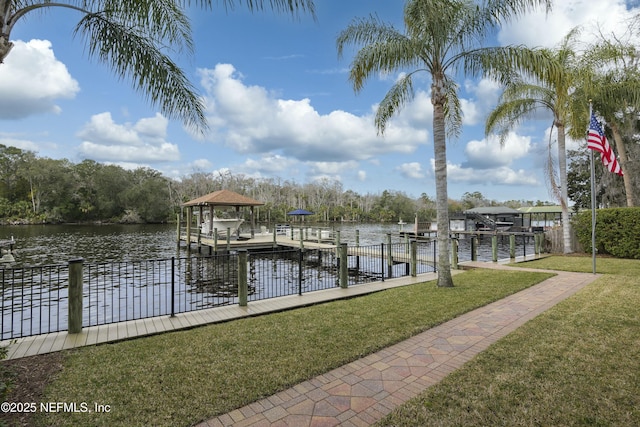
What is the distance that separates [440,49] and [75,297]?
8.75m

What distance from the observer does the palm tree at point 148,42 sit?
15.0ft

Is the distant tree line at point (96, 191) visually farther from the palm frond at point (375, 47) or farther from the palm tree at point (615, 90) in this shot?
the palm frond at point (375, 47)

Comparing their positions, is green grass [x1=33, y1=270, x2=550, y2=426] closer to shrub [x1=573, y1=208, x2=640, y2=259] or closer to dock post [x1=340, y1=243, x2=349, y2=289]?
dock post [x1=340, y1=243, x2=349, y2=289]

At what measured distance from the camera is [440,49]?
7.61m

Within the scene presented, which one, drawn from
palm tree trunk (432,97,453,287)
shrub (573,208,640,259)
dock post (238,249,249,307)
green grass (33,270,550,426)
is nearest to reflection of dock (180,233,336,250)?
palm tree trunk (432,97,453,287)

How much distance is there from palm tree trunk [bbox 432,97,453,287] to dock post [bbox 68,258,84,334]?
699cm

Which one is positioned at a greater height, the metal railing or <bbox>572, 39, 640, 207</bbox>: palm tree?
<bbox>572, 39, 640, 207</bbox>: palm tree

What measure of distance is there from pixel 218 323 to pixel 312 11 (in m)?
4.82

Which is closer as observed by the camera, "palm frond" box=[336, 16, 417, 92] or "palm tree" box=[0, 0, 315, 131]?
"palm tree" box=[0, 0, 315, 131]

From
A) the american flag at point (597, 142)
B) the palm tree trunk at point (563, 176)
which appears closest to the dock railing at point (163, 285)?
the palm tree trunk at point (563, 176)

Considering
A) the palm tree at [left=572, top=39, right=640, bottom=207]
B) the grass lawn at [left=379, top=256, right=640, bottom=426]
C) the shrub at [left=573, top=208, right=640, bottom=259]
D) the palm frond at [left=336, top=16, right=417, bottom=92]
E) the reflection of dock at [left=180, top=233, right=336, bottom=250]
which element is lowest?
the grass lawn at [left=379, top=256, right=640, bottom=426]

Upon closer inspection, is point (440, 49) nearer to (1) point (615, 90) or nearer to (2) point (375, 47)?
(2) point (375, 47)

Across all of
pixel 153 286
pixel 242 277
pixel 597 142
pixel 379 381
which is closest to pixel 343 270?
pixel 242 277

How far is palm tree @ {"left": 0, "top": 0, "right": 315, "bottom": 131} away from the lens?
4582 millimetres
